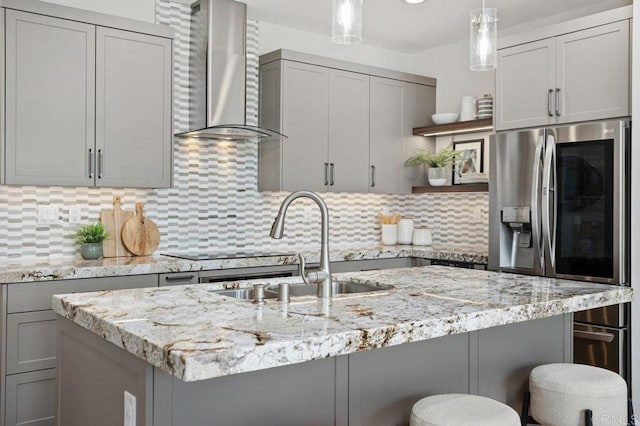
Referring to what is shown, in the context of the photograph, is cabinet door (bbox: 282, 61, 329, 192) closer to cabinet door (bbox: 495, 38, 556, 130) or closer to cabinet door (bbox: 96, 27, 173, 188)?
cabinet door (bbox: 96, 27, 173, 188)

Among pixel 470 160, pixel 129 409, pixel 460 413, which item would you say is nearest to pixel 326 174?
pixel 470 160

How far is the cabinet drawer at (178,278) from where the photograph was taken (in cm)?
367

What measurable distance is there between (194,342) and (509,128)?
3.36 meters

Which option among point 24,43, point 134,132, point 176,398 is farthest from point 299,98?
point 176,398

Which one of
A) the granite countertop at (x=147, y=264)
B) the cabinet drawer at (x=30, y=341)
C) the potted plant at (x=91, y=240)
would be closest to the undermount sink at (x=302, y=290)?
the granite countertop at (x=147, y=264)

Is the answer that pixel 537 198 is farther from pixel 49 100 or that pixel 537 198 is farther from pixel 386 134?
pixel 49 100

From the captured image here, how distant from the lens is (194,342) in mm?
1515

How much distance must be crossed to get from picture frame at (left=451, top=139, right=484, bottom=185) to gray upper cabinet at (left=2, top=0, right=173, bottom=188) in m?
2.42

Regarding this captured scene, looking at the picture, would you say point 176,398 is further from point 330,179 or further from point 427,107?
point 427,107

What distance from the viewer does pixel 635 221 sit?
356 centimetres

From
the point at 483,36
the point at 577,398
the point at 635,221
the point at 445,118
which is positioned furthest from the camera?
the point at 445,118

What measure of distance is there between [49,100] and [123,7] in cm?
→ 94

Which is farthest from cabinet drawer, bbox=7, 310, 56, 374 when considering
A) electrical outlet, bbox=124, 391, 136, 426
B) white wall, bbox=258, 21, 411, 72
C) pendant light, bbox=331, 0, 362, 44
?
white wall, bbox=258, 21, 411, 72

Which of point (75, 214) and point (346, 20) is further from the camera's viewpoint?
point (75, 214)
